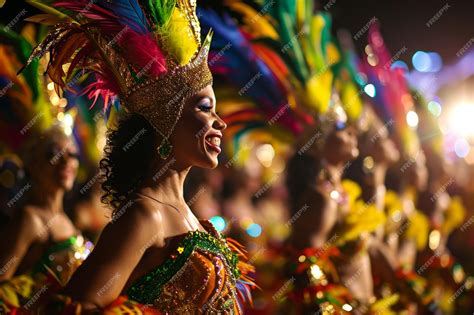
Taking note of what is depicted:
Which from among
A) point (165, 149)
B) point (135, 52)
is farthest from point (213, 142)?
point (135, 52)

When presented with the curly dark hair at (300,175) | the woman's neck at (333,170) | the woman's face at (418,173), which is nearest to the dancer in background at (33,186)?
the curly dark hair at (300,175)

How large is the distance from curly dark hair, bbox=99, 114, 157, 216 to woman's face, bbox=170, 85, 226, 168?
10 cm

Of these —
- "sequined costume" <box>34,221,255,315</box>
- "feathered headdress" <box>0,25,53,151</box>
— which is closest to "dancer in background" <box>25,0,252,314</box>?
"sequined costume" <box>34,221,255,315</box>

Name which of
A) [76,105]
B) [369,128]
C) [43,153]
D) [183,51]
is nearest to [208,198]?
[369,128]

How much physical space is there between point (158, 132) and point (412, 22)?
761 cm

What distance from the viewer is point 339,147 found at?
5.77 m

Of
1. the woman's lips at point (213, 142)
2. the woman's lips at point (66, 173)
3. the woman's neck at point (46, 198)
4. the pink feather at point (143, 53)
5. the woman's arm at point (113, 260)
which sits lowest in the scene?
the woman's neck at point (46, 198)

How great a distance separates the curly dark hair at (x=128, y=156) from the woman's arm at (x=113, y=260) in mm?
283

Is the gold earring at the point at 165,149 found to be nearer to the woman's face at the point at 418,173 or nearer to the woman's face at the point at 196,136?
the woman's face at the point at 196,136

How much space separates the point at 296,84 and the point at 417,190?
9.06ft

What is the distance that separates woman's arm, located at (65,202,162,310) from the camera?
2.81 meters

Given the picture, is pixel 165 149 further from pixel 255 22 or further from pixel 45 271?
pixel 255 22

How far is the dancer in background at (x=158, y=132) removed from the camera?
3104 mm

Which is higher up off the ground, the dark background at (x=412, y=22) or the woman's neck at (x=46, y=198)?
the woman's neck at (x=46, y=198)
